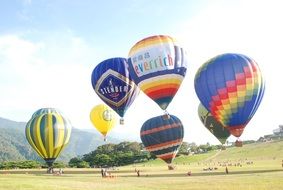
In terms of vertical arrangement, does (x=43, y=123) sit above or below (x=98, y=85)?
below

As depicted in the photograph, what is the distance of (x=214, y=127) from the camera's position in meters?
79.9

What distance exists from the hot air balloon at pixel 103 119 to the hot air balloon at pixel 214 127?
18.6 meters

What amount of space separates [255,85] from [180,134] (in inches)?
998

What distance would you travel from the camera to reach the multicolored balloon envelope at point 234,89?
5206 cm

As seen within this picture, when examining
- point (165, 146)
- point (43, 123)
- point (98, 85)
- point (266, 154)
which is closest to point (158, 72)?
point (98, 85)

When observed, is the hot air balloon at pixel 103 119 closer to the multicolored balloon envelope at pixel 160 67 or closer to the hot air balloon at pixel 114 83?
the hot air balloon at pixel 114 83

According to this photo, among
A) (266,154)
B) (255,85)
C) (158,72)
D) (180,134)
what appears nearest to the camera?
(255,85)

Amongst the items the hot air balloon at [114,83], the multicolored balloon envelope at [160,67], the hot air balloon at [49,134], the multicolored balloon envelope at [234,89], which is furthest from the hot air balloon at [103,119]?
the multicolored balloon envelope at [234,89]

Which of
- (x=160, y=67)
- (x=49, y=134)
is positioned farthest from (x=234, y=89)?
(x=49, y=134)

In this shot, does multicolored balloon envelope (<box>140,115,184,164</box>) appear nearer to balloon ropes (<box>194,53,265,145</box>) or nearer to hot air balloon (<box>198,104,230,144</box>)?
hot air balloon (<box>198,104,230,144</box>)

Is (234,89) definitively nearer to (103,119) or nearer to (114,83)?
(114,83)

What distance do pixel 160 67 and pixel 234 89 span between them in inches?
400

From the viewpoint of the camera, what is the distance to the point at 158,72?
5662 cm

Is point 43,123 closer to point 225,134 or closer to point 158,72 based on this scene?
point 158,72
